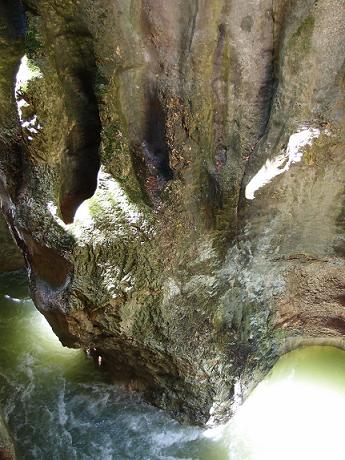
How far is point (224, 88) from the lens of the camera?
4285 mm

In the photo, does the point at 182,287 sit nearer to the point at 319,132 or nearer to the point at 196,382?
the point at 196,382

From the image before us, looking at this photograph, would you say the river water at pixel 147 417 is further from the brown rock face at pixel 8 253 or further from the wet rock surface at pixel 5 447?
the brown rock face at pixel 8 253

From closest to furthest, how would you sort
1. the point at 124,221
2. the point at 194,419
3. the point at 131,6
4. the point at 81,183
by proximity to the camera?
the point at 131,6, the point at 124,221, the point at 81,183, the point at 194,419

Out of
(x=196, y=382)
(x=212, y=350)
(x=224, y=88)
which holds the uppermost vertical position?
(x=224, y=88)

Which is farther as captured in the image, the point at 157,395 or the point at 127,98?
the point at 157,395

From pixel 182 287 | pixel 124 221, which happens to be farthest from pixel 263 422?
pixel 124 221

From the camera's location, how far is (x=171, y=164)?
14.1 ft

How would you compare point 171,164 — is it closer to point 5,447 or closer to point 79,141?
point 79,141

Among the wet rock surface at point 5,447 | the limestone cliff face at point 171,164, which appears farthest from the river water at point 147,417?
the wet rock surface at point 5,447

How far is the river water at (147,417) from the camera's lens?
15.9 ft

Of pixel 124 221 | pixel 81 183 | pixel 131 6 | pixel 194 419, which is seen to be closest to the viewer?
pixel 131 6

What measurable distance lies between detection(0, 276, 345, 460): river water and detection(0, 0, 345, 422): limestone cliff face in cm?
42

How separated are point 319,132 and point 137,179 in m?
1.65

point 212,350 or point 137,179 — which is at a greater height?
point 137,179
